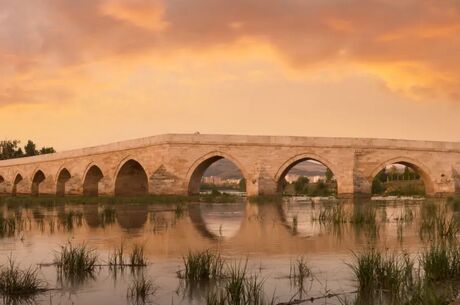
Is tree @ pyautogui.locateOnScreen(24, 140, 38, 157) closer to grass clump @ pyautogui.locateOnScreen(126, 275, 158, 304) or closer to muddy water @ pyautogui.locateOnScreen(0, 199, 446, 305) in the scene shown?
muddy water @ pyautogui.locateOnScreen(0, 199, 446, 305)

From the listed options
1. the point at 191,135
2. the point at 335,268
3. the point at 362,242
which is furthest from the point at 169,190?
the point at 335,268

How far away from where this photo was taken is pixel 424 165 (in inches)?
1154

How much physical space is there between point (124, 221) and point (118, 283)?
8721 millimetres

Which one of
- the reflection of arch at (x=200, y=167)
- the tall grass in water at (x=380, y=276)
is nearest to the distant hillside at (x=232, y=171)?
the reflection of arch at (x=200, y=167)

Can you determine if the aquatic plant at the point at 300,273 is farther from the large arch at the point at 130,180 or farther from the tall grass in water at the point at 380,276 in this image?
the large arch at the point at 130,180

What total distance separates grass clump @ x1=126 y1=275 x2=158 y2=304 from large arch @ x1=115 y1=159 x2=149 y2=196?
94.3 feet

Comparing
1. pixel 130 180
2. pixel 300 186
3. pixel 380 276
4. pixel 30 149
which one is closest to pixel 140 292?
pixel 380 276

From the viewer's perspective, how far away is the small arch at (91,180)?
3853 cm

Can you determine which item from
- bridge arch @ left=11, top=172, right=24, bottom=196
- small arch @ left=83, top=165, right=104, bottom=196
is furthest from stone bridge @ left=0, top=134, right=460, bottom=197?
bridge arch @ left=11, top=172, right=24, bottom=196

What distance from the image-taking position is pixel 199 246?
30.2ft

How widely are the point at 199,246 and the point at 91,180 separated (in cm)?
3140

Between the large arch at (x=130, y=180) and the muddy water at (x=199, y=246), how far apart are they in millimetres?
19213

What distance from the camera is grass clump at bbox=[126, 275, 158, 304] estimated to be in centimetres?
540

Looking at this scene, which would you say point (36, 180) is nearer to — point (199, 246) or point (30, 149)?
point (30, 149)
